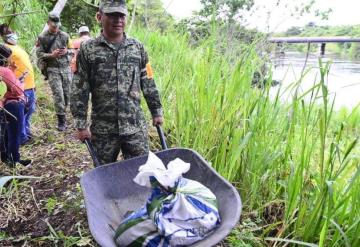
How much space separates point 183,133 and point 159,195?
5.30 ft

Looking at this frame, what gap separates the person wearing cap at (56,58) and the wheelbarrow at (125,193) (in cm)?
347

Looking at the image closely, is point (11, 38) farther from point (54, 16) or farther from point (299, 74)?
point (299, 74)

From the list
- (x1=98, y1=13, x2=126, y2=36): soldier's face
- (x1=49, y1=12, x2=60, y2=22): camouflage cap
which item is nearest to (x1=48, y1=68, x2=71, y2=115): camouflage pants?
(x1=49, y1=12, x2=60, y2=22): camouflage cap

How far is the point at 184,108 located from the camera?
9.93 ft

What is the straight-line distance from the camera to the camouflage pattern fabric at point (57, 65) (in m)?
5.21

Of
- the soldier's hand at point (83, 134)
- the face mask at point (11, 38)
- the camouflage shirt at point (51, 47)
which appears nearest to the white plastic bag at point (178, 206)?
the soldier's hand at point (83, 134)

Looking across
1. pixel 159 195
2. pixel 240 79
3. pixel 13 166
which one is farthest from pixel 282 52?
pixel 13 166

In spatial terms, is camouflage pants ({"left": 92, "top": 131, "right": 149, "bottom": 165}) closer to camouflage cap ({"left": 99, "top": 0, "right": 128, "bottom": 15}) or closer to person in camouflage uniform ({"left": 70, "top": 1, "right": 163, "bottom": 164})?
person in camouflage uniform ({"left": 70, "top": 1, "right": 163, "bottom": 164})

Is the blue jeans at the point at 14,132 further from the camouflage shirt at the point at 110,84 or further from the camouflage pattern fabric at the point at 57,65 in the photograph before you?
the camouflage shirt at the point at 110,84

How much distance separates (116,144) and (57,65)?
329 centimetres

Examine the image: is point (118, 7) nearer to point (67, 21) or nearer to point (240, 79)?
point (240, 79)

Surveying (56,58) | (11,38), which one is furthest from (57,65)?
(11,38)

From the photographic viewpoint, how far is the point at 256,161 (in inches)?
89.9

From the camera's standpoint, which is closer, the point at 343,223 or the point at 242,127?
the point at 343,223
